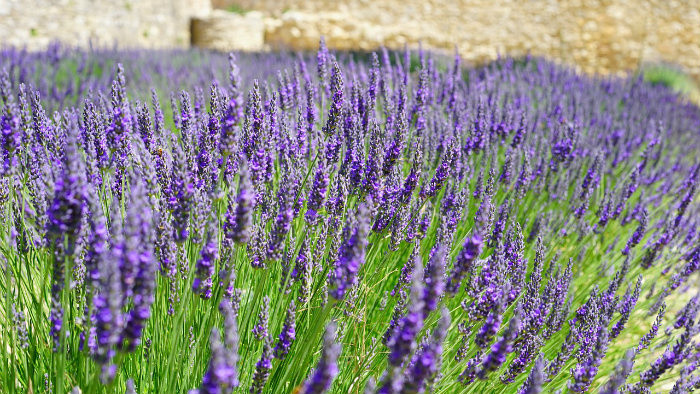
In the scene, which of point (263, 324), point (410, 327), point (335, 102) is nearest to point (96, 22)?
point (335, 102)

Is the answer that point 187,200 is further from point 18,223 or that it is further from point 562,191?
point 562,191

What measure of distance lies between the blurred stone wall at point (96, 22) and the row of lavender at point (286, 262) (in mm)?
6464

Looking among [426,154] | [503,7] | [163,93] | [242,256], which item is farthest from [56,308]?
[503,7]

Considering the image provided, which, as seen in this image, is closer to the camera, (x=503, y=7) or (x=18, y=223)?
(x=18, y=223)

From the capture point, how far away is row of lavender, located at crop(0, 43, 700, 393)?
3.49ft

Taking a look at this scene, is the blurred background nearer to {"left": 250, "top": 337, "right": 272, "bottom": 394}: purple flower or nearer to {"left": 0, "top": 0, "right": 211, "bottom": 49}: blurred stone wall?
{"left": 0, "top": 0, "right": 211, "bottom": 49}: blurred stone wall

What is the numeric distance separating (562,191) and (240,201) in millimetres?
2277

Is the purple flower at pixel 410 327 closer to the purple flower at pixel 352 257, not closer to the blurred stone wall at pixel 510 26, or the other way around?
the purple flower at pixel 352 257

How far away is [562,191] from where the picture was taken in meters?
2.90

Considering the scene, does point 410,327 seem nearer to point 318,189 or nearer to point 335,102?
point 318,189

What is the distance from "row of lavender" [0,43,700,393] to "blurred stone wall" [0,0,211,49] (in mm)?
6464

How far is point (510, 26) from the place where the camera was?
558 inches

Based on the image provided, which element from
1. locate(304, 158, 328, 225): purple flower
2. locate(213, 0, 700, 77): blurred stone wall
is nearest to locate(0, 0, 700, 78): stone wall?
locate(213, 0, 700, 77): blurred stone wall

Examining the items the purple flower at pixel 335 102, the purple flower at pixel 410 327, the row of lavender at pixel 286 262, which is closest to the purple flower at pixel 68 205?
the row of lavender at pixel 286 262
